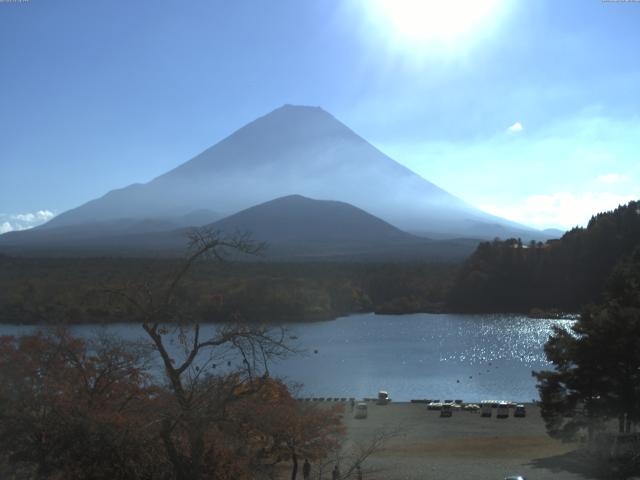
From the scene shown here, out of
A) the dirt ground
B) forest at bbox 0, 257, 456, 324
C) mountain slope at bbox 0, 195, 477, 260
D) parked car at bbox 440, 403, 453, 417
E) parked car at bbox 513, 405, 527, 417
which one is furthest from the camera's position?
mountain slope at bbox 0, 195, 477, 260

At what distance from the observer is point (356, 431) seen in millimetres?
11312

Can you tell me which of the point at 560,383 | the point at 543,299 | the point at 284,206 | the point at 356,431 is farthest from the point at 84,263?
the point at 284,206

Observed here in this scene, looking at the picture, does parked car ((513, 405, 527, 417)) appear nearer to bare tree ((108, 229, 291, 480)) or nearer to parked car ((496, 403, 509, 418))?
parked car ((496, 403, 509, 418))

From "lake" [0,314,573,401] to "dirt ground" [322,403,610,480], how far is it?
204 cm

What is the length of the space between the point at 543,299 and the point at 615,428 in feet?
94.0

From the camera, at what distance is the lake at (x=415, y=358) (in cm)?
1705

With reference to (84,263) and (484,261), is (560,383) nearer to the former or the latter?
(484,261)

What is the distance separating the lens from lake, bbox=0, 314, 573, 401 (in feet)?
55.9

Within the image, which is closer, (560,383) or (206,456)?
(206,456)

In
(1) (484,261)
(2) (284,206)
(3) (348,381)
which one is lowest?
(3) (348,381)

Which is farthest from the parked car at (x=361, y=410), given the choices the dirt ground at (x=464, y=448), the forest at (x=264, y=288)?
the forest at (x=264, y=288)

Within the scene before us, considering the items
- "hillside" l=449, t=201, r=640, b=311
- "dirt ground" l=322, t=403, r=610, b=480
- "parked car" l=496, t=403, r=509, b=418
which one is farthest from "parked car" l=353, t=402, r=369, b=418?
"hillside" l=449, t=201, r=640, b=311

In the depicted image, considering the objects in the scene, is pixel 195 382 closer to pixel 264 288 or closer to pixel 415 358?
pixel 415 358

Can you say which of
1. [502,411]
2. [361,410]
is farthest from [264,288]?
[502,411]
